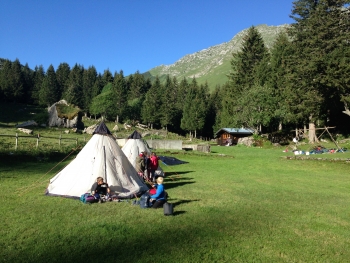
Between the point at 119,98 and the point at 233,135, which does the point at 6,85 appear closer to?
the point at 119,98

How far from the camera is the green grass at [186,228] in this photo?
6086 millimetres

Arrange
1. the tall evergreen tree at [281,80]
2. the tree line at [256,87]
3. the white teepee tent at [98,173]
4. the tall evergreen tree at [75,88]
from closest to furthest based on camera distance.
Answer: the white teepee tent at [98,173]
the tree line at [256,87]
the tall evergreen tree at [281,80]
the tall evergreen tree at [75,88]

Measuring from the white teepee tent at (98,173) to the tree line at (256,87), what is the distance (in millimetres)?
32173

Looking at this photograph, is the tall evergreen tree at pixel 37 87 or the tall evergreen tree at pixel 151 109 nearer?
the tall evergreen tree at pixel 151 109

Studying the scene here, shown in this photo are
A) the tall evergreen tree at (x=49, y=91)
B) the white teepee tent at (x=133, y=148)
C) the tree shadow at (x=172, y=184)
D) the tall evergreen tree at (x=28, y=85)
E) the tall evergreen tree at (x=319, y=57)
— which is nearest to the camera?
the tree shadow at (x=172, y=184)

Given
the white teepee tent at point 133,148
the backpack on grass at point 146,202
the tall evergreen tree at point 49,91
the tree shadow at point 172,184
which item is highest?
the tall evergreen tree at point 49,91

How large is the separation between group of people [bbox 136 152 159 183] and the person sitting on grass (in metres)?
4.48

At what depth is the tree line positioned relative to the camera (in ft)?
127

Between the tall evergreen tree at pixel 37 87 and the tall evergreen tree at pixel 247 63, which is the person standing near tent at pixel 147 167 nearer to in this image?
the tall evergreen tree at pixel 247 63

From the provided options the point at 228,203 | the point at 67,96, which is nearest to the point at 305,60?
the point at 228,203

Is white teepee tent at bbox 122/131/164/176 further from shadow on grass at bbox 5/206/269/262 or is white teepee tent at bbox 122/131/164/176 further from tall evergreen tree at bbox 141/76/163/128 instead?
tall evergreen tree at bbox 141/76/163/128

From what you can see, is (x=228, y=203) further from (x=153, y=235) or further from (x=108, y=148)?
(x=108, y=148)

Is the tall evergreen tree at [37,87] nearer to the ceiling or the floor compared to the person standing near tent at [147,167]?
nearer to the ceiling

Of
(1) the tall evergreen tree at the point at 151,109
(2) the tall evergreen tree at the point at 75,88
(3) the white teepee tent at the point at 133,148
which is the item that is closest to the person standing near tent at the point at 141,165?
(3) the white teepee tent at the point at 133,148
